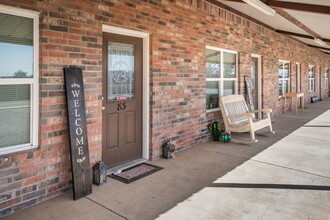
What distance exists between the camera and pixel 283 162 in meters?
4.55

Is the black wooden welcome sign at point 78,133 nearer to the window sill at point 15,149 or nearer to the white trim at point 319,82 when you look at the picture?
the window sill at point 15,149

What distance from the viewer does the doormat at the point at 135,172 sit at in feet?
12.6

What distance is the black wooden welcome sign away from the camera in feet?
10.6

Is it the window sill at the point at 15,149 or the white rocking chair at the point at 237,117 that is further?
the white rocking chair at the point at 237,117

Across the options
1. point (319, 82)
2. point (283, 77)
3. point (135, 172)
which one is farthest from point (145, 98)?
point (319, 82)

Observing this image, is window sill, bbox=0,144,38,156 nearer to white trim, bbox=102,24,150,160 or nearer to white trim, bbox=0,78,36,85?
white trim, bbox=0,78,36,85

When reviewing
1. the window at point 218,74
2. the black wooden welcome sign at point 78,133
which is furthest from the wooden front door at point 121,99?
the window at point 218,74

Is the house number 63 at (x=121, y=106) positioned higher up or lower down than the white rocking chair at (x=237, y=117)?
higher up

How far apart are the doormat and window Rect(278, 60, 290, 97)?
337 inches

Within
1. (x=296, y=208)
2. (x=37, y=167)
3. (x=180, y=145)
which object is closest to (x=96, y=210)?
(x=37, y=167)

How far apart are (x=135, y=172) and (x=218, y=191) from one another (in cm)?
136

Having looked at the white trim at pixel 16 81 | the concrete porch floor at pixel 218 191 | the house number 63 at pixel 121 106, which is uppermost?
the white trim at pixel 16 81

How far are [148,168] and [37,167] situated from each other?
5.76ft

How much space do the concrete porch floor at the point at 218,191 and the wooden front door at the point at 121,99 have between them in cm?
59
